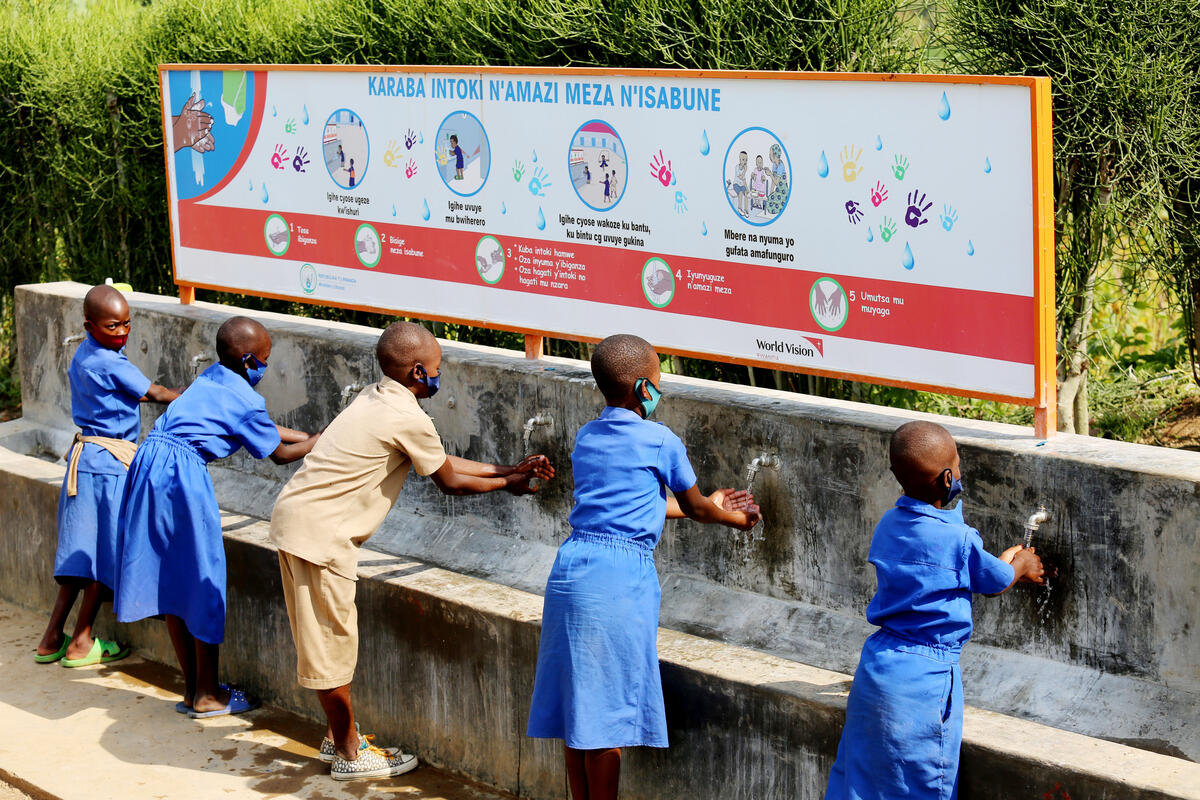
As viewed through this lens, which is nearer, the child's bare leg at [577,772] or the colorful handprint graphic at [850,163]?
the child's bare leg at [577,772]

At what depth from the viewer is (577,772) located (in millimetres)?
4160

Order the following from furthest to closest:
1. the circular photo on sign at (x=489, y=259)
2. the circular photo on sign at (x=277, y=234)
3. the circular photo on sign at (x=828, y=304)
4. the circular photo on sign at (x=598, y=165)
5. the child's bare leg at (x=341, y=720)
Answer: the circular photo on sign at (x=277, y=234) < the circular photo on sign at (x=489, y=259) < the circular photo on sign at (x=598, y=165) < the child's bare leg at (x=341, y=720) < the circular photo on sign at (x=828, y=304)

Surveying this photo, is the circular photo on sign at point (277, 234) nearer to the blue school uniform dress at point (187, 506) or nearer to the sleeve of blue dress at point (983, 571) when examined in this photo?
the blue school uniform dress at point (187, 506)

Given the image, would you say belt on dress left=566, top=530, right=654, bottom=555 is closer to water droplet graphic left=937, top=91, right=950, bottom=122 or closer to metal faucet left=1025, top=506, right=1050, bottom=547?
metal faucet left=1025, top=506, right=1050, bottom=547

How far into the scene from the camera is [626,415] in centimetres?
409

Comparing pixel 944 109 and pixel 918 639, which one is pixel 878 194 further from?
pixel 918 639

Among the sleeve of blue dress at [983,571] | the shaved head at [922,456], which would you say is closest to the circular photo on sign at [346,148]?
the shaved head at [922,456]

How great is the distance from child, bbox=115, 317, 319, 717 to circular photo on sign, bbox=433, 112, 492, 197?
1036 mm

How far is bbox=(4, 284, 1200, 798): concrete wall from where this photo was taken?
385cm

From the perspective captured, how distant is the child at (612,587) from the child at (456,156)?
6.20ft

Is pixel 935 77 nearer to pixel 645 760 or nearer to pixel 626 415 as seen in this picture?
pixel 626 415

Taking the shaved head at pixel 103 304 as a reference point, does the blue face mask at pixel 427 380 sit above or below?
below

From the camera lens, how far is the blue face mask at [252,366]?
546cm

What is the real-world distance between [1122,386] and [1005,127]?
3695 millimetres
